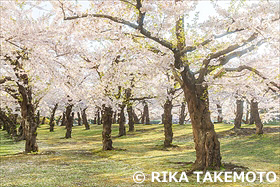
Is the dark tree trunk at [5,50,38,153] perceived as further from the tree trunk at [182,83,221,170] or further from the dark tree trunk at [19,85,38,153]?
the tree trunk at [182,83,221,170]

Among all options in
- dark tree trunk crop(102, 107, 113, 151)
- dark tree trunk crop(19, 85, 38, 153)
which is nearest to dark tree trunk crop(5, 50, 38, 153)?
dark tree trunk crop(19, 85, 38, 153)

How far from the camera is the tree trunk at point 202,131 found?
48.8 feet

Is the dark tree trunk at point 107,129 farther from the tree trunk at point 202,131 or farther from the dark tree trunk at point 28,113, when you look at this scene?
the tree trunk at point 202,131

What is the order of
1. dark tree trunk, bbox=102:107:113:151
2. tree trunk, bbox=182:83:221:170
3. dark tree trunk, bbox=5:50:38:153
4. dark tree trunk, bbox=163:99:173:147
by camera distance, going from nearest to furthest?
tree trunk, bbox=182:83:221:170, dark tree trunk, bbox=5:50:38:153, dark tree trunk, bbox=102:107:113:151, dark tree trunk, bbox=163:99:173:147

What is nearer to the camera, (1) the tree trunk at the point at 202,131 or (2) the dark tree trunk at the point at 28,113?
(1) the tree trunk at the point at 202,131

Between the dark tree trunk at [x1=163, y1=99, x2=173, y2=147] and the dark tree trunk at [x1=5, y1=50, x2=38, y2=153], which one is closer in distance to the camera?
the dark tree trunk at [x1=5, y1=50, x2=38, y2=153]

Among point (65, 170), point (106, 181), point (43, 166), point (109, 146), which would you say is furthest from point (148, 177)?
point (109, 146)

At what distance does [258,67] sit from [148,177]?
947cm

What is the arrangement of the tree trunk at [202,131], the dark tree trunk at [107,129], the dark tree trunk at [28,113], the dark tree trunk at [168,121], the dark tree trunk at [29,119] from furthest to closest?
the dark tree trunk at [168,121] < the dark tree trunk at [107,129] < the dark tree trunk at [29,119] < the dark tree trunk at [28,113] < the tree trunk at [202,131]

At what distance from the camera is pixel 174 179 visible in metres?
13.5

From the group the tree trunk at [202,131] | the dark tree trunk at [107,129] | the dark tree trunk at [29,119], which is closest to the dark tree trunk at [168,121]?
the dark tree trunk at [107,129]

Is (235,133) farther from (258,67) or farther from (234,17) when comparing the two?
(234,17)

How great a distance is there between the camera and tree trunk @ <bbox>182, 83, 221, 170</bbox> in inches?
585

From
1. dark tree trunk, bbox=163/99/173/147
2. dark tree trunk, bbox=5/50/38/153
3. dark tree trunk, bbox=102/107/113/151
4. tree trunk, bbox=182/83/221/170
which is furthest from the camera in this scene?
dark tree trunk, bbox=163/99/173/147
